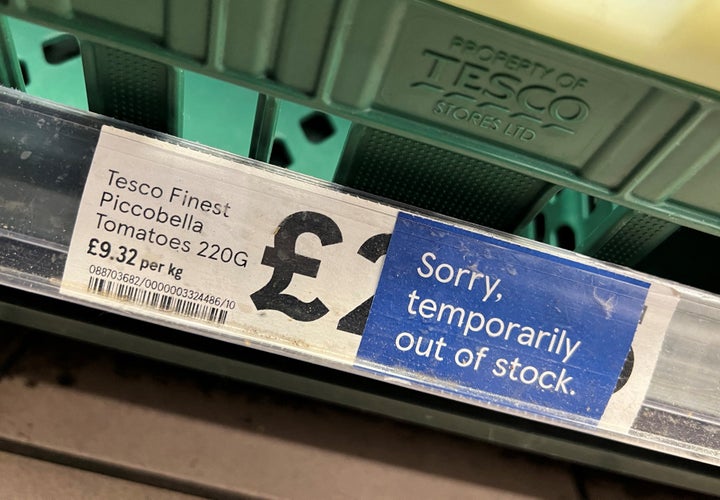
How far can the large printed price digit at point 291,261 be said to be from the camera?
2.03 feet

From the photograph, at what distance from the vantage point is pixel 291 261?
625 millimetres

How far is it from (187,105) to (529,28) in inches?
18.1

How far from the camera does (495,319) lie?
65cm

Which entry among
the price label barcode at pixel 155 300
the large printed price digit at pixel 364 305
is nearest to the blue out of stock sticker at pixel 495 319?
the large printed price digit at pixel 364 305

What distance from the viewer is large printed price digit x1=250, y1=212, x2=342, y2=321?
0.62 metres

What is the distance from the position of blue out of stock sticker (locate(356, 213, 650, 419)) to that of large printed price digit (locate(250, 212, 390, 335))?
2 centimetres

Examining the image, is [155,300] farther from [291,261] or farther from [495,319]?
[495,319]

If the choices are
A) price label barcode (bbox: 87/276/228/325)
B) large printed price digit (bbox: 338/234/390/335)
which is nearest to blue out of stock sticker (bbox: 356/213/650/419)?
large printed price digit (bbox: 338/234/390/335)

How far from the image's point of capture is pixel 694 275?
0.78m

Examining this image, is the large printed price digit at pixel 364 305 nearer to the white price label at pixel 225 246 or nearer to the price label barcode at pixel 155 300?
the white price label at pixel 225 246

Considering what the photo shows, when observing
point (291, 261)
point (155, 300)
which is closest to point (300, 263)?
point (291, 261)

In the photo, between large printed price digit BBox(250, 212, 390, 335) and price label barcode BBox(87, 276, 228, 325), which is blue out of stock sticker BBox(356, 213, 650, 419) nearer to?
large printed price digit BBox(250, 212, 390, 335)

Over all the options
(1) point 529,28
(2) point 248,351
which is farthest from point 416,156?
(2) point 248,351

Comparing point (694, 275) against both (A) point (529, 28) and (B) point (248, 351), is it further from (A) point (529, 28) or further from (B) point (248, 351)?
(B) point (248, 351)
